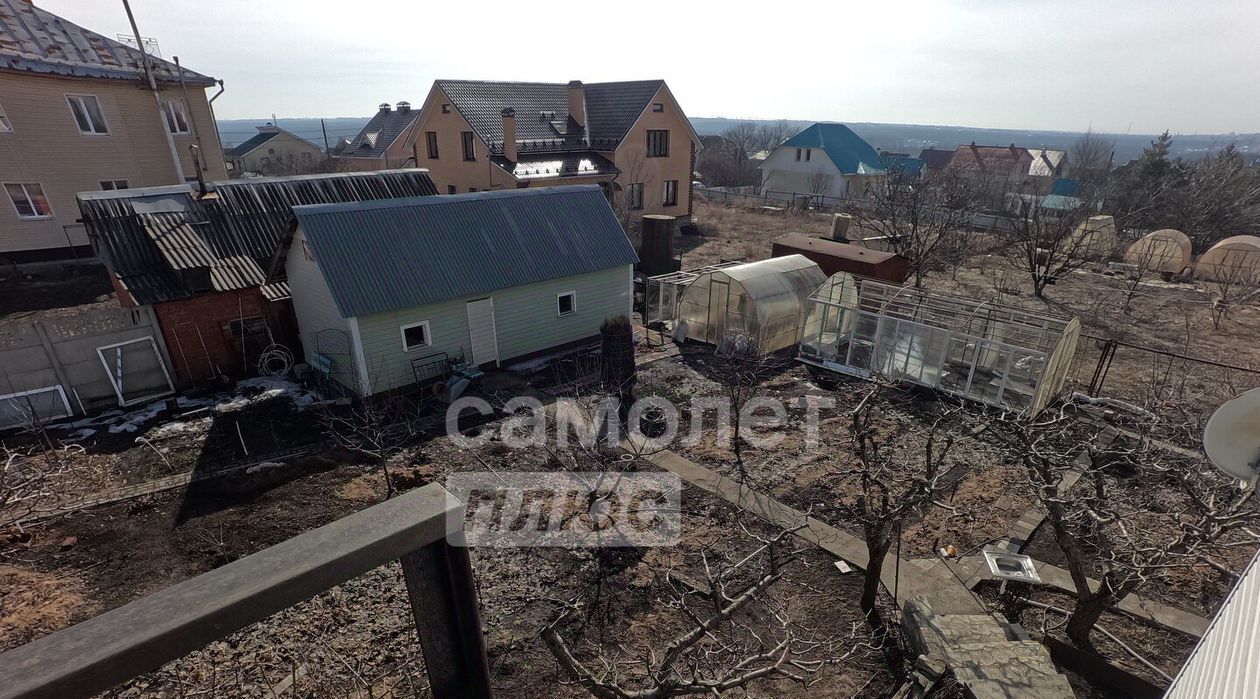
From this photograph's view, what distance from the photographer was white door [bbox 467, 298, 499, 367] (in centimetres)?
1509

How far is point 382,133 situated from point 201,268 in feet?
126

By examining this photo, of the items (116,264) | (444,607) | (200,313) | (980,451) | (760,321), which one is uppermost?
(444,607)

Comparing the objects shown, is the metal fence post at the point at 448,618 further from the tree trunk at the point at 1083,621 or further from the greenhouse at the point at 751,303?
the greenhouse at the point at 751,303

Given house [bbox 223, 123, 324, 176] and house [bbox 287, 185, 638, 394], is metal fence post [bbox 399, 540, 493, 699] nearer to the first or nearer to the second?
house [bbox 287, 185, 638, 394]

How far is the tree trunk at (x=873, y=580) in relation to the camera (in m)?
7.16

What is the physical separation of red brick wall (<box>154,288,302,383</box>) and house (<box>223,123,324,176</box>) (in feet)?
157

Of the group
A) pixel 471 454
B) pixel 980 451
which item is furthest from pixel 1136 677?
pixel 471 454

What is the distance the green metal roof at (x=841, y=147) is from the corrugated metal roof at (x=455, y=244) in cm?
3985

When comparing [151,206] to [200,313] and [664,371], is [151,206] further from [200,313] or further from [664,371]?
[664,371]

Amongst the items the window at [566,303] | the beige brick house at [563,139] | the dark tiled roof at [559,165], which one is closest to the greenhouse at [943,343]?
the window at [566,303]

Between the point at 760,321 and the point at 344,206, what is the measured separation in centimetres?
1150

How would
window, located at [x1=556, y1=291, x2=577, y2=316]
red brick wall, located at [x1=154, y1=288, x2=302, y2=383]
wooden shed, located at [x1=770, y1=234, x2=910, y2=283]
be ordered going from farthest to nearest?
wooden shed, located at [x1=770, y1=234, x2=910, y2=283]
window, located at [x1=556, y1=291, x2=577, y2=316]
red brick wall, located at [x1=154, y1=288, x2=302, y2=383]

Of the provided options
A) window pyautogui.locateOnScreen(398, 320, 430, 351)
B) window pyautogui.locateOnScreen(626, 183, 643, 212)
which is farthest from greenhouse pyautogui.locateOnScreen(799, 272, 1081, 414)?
window pyautogui.locateOnScreen(626, 183, 643, 212)

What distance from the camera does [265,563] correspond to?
1.54 meters
